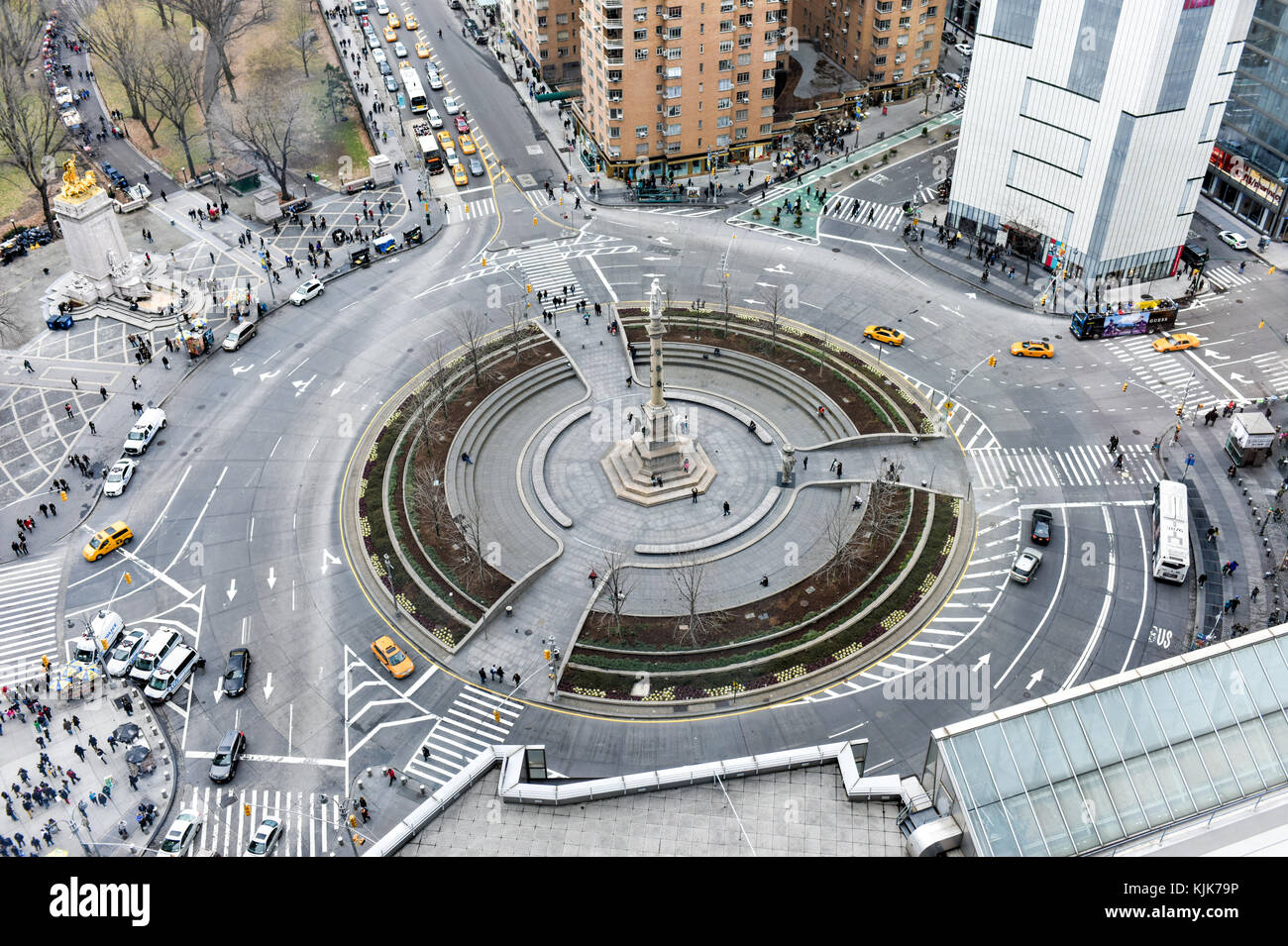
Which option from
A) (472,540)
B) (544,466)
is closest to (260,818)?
(472,540)

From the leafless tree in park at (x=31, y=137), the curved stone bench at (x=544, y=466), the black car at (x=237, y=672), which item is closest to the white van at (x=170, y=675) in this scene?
the black car at (x=237, y=672)

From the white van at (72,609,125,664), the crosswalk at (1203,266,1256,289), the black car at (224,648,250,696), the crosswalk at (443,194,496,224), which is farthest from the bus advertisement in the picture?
the white van at (72,609,125,664)

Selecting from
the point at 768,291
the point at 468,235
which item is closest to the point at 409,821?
the point at 768,291

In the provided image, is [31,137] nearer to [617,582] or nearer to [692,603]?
[617,582]

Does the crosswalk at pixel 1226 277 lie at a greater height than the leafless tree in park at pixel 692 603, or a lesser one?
greater

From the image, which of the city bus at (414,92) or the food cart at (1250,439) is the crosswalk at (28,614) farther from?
the food cart at (1250,439)

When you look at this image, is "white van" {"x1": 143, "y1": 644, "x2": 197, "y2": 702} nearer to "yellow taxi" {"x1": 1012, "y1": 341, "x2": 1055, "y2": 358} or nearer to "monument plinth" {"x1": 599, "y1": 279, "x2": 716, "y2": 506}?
"monument plinth" {"x1": 599, "y1": 279, "x2": 716, "y2": 506}
